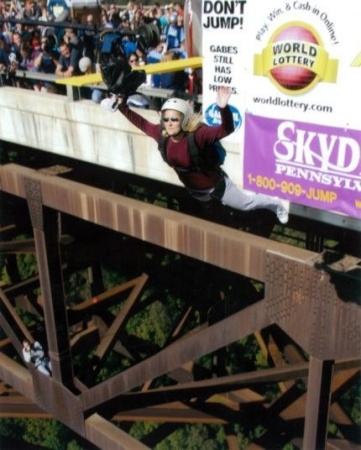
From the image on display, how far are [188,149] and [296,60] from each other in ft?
4.02

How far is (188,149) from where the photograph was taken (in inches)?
209

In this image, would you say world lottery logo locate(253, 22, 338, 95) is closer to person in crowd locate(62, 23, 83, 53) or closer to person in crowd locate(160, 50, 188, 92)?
person in crowd locate(160, 50, 188, 92)

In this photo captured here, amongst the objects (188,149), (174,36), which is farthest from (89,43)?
Answer: (188,149)

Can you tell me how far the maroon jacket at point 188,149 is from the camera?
4.90 metres

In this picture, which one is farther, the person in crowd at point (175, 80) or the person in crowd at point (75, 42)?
the person in crowd at point (75, 42)

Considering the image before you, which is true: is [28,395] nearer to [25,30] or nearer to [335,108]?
[335,108]

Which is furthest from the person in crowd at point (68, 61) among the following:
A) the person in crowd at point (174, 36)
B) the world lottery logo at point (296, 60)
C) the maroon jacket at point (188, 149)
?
the world lottery logo at point (296, 60)

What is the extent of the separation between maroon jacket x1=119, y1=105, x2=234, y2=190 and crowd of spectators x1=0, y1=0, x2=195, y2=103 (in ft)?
8.23

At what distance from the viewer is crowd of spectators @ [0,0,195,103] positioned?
30.1ft

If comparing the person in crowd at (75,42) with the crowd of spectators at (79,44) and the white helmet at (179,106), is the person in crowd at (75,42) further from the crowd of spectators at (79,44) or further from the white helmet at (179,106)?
the white helmet at (179,106)

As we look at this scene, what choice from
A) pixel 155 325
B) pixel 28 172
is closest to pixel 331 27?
pixel 28 172

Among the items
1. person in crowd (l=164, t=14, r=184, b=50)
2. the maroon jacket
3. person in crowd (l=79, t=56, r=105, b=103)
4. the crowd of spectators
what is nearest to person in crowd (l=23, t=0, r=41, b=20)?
the crowd of spectators

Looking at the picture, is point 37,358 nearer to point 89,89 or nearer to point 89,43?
point 89,89

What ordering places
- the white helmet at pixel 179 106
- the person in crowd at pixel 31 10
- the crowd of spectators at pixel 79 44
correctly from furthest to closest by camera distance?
the person in crowd at pixel 31 10 < the crowd of spectators at pixel 79 44 < the white helmet at pixel 179 106
